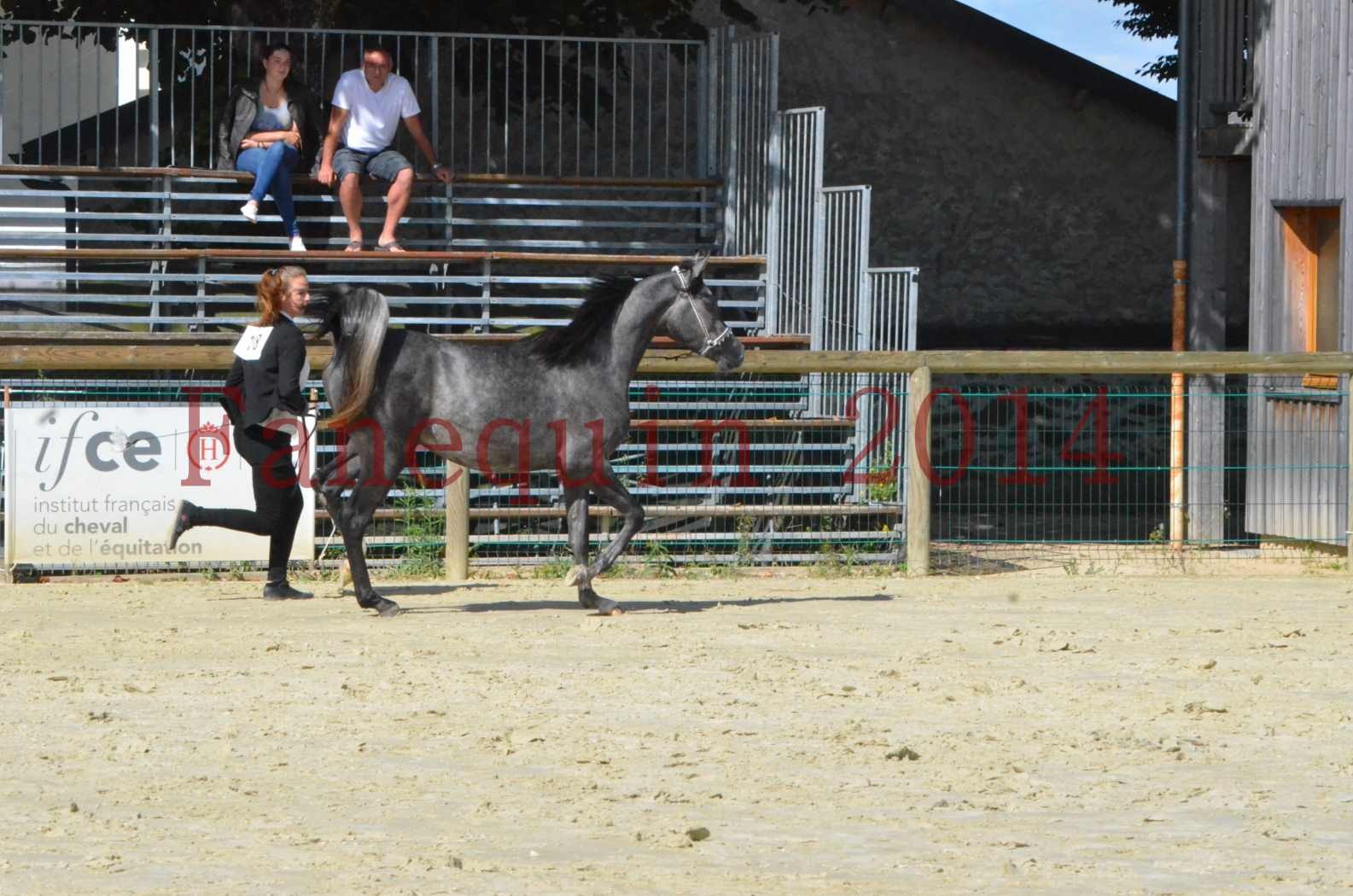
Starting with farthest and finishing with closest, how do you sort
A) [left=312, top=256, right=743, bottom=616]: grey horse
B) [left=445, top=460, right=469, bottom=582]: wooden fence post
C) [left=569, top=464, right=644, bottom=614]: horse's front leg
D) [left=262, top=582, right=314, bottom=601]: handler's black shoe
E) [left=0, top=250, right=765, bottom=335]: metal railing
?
1. [left=0, top=250, right=765, bottom=335]: metal railing
2. [left=445, top=460, right=469, bottom=582]: wooden fence post
3. [left=262, top=582, right=314, bottom=601]: handler's black shoe
4. [left=569, top=464, right=644, bottom=614]: horse's front leg
5. [left=312, top=256, right=743, bottom=616]: grey horse

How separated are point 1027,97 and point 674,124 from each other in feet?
13.9

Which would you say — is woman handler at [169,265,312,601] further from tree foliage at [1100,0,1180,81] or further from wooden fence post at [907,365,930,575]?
tree foliage at [1100,0,1180,81]

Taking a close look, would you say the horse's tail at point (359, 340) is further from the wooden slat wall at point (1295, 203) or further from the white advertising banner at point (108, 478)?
the wooden slat wall at point (1295, 203)

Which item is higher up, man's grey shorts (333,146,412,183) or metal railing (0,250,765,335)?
man's grey shorts (333,146,412,183)

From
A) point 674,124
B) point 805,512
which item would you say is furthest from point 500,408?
point 674,124

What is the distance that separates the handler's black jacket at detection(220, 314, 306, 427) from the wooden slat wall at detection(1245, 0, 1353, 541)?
6.96 m

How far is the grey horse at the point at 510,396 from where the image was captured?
411 inches

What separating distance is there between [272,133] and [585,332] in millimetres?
6256

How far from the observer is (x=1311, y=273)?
14922 mm

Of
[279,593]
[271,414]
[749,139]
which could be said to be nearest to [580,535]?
[271,414]

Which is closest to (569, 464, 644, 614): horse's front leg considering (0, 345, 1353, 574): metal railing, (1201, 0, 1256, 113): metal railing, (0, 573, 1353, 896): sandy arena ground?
(0, 573, 1353, 896): sandy arena ground

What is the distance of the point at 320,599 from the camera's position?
37.9 ft

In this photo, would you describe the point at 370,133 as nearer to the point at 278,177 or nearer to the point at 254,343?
the point at 278,177

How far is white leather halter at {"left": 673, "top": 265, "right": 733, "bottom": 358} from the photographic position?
1080 cm
